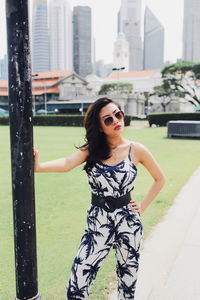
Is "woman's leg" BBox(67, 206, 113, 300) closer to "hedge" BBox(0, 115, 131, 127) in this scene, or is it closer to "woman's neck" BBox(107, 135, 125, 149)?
"woman's neck" BBox(107, 135, 125, 149)

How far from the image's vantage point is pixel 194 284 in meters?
3.32

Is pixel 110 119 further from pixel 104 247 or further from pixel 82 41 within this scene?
pixel 82 41

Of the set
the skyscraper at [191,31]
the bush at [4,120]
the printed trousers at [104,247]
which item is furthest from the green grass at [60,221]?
the skyscraper at [191,31]

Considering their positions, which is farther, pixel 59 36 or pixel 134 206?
pixel 59 36

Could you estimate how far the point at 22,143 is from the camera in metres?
1.92

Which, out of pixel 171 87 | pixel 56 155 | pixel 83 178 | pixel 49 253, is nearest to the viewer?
pixel 49 253

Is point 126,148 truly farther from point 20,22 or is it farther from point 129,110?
point 129,110

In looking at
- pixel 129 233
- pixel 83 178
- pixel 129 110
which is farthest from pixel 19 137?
pixel 129 110

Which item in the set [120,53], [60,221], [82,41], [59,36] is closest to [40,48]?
[59,36]

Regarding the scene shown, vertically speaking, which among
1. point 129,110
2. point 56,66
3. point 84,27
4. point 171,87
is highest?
point 84,27

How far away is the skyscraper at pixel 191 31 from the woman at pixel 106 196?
677ft

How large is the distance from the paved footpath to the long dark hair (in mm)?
1432

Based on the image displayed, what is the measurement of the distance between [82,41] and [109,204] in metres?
172

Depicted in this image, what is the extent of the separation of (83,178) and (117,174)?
624cm
